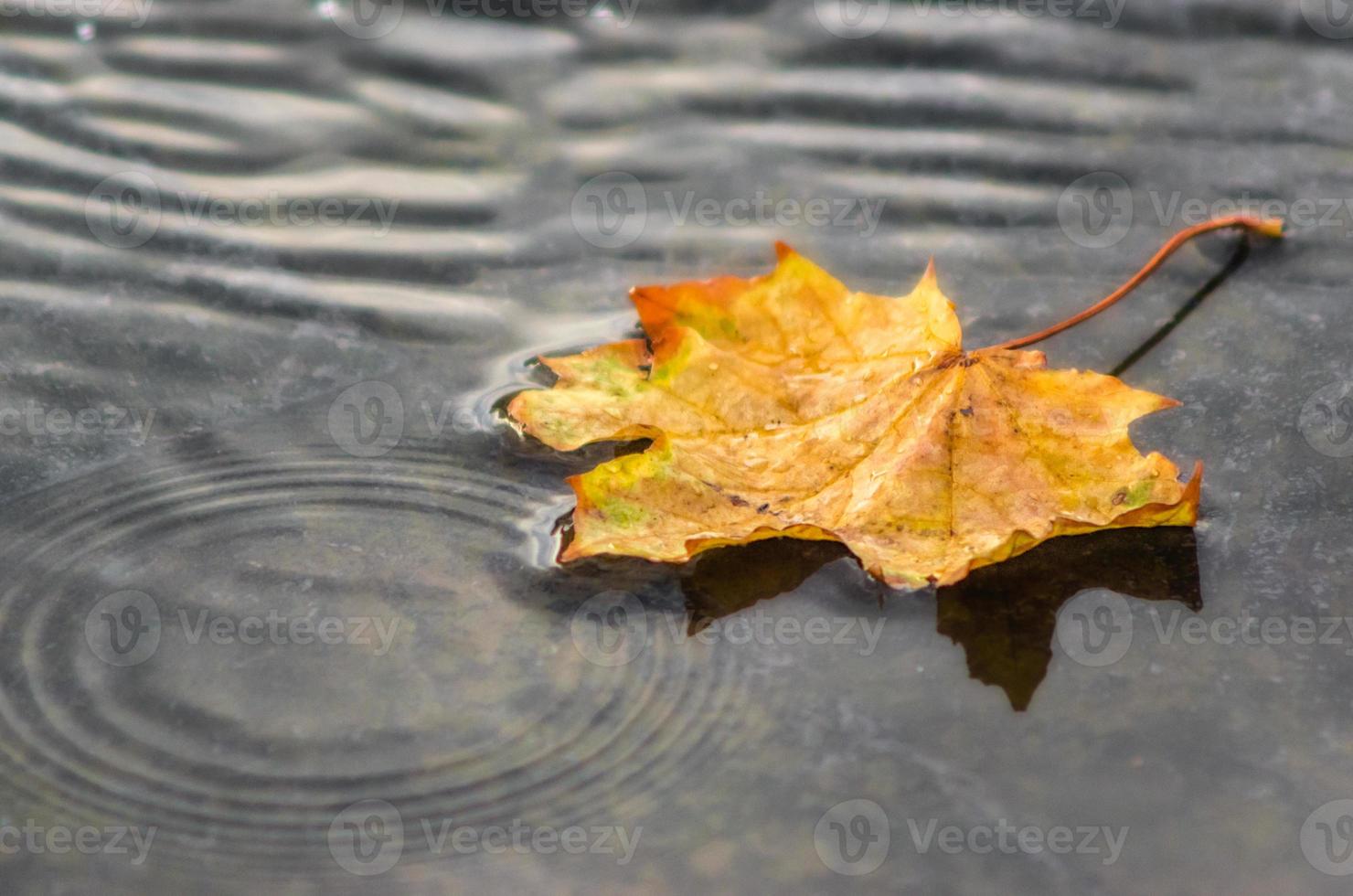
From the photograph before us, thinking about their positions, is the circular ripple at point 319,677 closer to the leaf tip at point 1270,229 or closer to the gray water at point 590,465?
the gray water at point 590,465

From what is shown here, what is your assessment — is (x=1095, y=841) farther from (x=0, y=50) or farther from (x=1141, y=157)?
(x=0, y=50)

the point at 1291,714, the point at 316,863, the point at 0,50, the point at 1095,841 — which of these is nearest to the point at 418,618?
the point at 316,863

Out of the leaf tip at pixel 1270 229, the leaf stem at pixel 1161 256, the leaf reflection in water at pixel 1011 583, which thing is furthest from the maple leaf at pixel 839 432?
the leaf tip at pixel 1270 229

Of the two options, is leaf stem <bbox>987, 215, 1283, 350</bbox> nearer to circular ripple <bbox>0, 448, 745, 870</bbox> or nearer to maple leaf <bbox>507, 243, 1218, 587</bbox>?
maple leaf <bbox>507, 243, 1218, 587</bbox>

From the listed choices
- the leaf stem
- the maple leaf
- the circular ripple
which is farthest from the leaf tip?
the circular ripple

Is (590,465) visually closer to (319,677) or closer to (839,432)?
(839,432)
